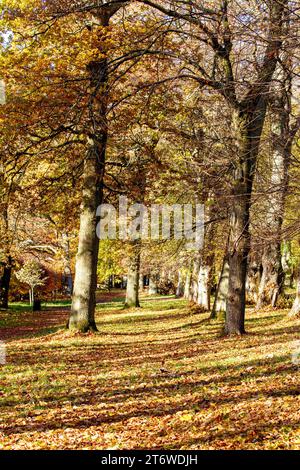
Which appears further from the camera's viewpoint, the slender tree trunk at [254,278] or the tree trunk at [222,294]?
the slender tree trunk at [254,278]

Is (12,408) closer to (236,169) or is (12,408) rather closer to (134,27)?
(236,169)

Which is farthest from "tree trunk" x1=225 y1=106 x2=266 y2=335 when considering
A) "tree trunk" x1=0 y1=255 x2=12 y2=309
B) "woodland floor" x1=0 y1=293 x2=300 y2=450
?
"tree trunk" x1=0 y1=255 x2=12 y2=309

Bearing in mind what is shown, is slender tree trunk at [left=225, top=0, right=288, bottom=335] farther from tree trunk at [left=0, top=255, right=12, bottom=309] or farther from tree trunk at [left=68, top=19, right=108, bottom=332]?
tree trunk at [left=0, top=255, right=12, bottom=309]

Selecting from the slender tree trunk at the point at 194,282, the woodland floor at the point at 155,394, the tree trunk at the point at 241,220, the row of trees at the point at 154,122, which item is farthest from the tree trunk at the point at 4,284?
the tree trunk at the point at 241,220

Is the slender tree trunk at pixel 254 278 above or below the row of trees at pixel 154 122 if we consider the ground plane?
below

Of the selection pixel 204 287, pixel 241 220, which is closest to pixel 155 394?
pixel 241 220

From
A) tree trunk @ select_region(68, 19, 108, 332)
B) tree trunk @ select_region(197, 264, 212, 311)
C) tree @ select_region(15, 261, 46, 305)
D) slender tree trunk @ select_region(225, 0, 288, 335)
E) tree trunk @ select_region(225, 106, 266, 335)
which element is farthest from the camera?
tree @ select_region(15, 261, 46, 305)

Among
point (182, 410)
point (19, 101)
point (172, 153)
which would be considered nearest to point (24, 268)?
point (172, 153)

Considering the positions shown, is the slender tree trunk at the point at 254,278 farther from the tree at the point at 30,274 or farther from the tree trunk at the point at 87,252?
the tree at the point at 30,274

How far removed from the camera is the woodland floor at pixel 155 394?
585 cm
